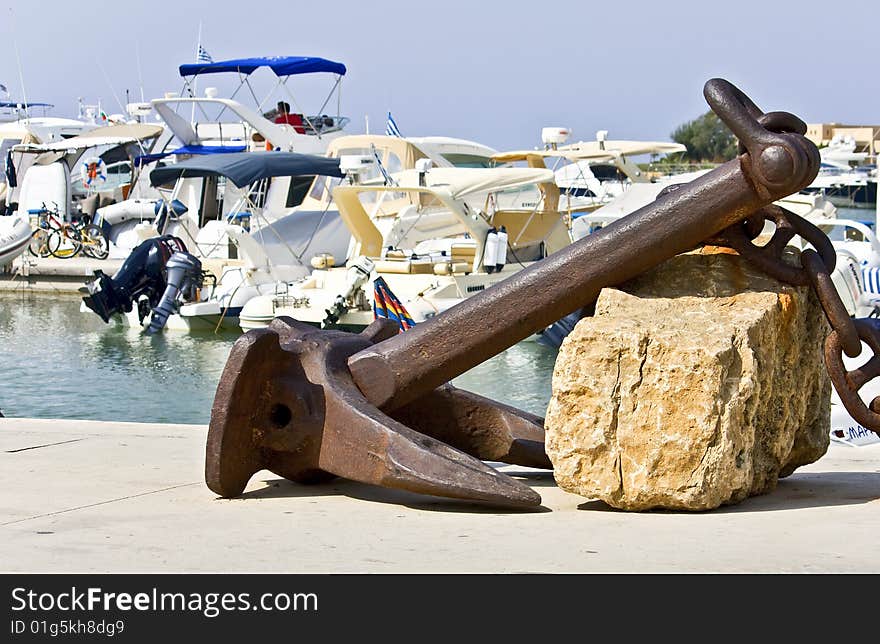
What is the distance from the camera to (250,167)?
23078mm

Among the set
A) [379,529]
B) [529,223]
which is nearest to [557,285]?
[379,529]

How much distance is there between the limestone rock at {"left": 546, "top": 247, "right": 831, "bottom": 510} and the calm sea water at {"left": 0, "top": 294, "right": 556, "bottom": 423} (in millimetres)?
10524

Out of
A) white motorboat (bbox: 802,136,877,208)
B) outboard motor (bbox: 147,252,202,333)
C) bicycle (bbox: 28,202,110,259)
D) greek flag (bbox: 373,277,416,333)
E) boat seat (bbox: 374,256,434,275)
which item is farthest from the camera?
white motorboat (bbox: 802,136,877,208)

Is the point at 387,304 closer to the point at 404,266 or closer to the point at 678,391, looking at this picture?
the point at 404,266

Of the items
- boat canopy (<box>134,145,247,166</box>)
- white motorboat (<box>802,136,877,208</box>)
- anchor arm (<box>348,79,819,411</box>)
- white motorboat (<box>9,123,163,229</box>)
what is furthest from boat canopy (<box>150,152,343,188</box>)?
white motorboat (<box>802,136,877,208</box>)

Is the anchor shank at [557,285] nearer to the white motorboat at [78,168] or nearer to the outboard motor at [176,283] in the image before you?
the outboard motor at [176,283]

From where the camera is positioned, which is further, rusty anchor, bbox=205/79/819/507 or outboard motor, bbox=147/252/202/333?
outboard motor, bbox=147/252/202/333

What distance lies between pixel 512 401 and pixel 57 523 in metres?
11.6

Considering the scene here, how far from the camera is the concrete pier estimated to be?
3592 millimetres

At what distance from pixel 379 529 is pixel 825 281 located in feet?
5.54

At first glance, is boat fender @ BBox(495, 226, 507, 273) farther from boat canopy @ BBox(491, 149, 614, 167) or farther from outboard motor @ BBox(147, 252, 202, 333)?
boat canopy @ BBox(491, 149, 614, 167)

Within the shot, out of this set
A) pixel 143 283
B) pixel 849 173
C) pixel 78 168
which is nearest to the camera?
pixel 143 283

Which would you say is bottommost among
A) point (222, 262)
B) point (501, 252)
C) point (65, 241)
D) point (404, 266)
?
point (65, 241)

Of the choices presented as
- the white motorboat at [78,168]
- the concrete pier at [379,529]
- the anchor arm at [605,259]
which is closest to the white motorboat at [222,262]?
the white motorboat at [78,168]
